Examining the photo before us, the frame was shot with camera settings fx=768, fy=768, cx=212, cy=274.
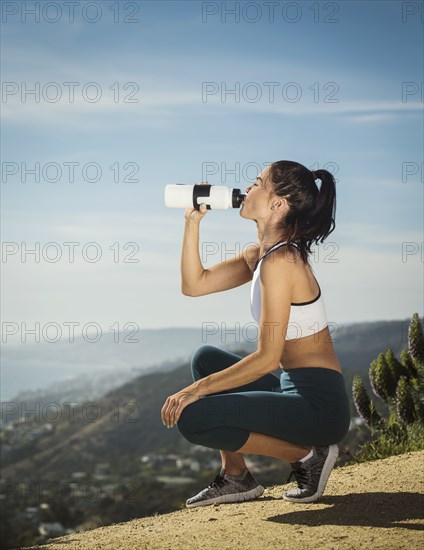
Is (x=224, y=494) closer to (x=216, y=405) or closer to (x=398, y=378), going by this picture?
(x=216, y=405)

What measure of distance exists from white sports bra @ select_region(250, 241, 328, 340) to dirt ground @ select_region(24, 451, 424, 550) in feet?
4.04

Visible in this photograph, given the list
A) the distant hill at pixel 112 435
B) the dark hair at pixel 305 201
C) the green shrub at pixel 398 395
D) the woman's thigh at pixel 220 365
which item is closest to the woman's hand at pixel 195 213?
the dark hair at pixel 305 201

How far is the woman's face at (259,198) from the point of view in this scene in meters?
5.27

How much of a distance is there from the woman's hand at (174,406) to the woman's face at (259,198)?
132 cm

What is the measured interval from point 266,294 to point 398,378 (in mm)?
5232

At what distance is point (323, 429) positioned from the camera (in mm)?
5148

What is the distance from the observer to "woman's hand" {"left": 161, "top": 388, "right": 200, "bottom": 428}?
4945mm

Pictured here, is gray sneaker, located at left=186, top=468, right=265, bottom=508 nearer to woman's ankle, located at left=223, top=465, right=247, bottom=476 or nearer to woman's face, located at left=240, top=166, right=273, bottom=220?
woman's ankle, located at left=223, top=465, right=247, bottom=476

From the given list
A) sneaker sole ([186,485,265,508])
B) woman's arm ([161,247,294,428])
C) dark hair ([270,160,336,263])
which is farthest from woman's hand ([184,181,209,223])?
sneaker sole ([186,485,265,508])

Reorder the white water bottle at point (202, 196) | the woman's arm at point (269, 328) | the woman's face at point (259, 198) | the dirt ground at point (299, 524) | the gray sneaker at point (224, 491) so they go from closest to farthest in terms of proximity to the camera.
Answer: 1. the dirt ground at point (299, 524)
2. the woman's arm at point (269, 328)
3. the woman's face at point (259, 198)
4. the white water bottle at point (202, 196)
5. the gray sneaker at point (224, 491)

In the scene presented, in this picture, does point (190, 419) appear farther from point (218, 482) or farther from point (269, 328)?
point (218, 482)

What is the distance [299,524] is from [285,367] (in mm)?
1028

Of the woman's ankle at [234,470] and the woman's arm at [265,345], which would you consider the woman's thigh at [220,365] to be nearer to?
the woman's ankle at [234,470]

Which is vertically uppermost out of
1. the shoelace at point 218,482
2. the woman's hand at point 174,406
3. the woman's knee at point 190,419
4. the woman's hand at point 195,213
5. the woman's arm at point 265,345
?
the woman's hand at point 195,213
